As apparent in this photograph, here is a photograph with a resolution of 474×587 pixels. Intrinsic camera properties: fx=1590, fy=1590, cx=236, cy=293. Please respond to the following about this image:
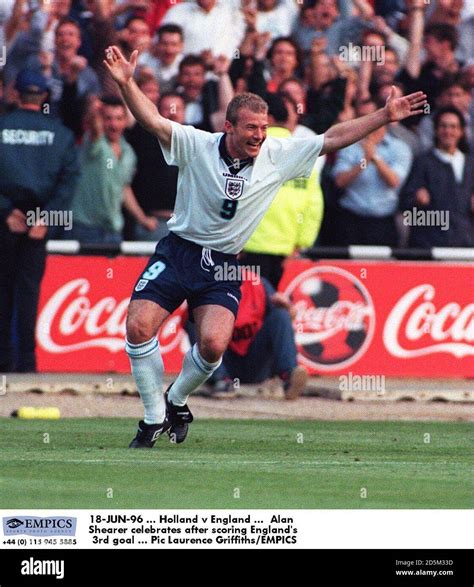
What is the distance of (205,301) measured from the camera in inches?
456

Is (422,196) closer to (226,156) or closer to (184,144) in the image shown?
(226,156)

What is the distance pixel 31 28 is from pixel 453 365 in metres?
6.20

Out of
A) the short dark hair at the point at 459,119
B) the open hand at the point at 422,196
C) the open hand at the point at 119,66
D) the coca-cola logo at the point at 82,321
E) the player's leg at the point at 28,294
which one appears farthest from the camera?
the short dark hair at the point at 459,119

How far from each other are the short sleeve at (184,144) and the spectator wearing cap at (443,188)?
7.60 meters

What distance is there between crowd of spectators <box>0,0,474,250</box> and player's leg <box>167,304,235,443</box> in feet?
20.8

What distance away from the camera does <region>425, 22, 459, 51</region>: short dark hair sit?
19.1 meters

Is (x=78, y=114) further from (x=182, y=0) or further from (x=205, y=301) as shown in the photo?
(x=205, y=301)

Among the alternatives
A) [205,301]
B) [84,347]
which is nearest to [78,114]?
[84,347]

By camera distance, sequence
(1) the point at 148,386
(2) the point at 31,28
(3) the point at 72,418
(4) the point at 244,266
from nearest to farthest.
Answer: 1. (1) the point at 148,386
2. (3) the point at 72,418
3. (4) the point at 244,266
4. (2) the point at 31,28

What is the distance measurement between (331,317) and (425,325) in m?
1.15

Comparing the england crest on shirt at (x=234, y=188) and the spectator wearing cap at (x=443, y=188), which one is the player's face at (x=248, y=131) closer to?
the england crest on shirt at (x=234, y=188)

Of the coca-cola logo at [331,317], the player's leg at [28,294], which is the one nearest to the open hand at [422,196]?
the coca-cola logo at [331,317]

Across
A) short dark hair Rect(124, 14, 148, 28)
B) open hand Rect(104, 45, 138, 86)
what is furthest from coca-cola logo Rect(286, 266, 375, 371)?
open hand Rect(104, 45, 138, 86)

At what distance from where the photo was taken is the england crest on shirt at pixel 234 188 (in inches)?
449
